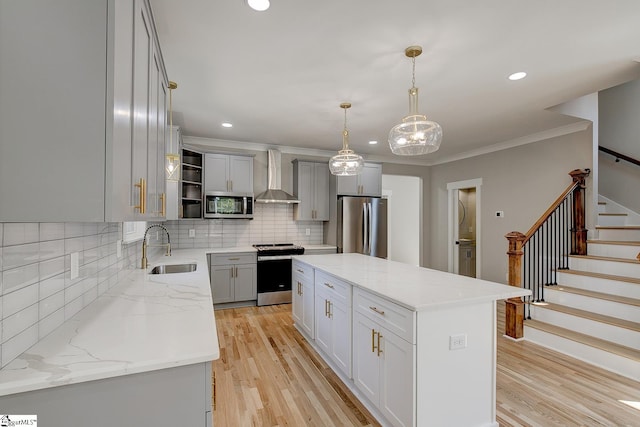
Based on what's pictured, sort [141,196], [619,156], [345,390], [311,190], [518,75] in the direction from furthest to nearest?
[311,190] < [619,156] < [518,75] < [345,390] < [141,196]

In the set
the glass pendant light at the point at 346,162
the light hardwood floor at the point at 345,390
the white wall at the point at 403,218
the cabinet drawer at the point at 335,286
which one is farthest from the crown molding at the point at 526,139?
the cabinet drawer at the point at 335,286

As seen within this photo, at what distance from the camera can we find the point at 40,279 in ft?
3.79

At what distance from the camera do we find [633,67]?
2.55m

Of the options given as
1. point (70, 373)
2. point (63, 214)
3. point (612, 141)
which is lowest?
point (70, 373)

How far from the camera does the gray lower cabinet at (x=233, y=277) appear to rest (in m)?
4.34

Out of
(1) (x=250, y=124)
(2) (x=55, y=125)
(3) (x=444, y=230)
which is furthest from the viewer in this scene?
(3) (x=444, y=230)

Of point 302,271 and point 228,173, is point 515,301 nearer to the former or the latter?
point 302,271

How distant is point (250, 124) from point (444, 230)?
4434mm

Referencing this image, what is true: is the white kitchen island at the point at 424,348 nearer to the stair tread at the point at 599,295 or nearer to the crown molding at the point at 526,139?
the stair tread at the point at 599,295

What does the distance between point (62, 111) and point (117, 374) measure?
2.72ft

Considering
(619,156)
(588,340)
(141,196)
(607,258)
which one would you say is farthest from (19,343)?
(619,156)

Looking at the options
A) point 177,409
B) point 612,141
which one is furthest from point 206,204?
point 612,141

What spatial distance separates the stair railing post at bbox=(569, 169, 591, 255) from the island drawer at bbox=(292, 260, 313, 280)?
3489mm

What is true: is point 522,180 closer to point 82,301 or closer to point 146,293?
point 146,293
